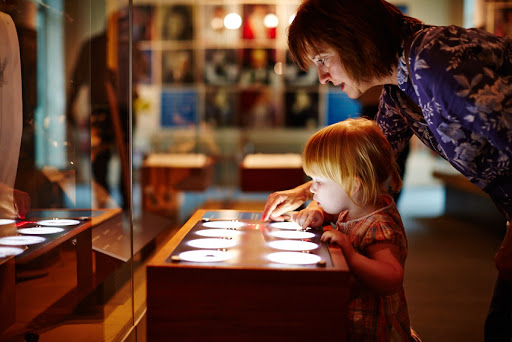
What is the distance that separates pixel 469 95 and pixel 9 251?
1.06 metres

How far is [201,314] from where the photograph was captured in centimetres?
96

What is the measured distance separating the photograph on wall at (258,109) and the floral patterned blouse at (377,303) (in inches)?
202

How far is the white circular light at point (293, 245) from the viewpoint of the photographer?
1.14m

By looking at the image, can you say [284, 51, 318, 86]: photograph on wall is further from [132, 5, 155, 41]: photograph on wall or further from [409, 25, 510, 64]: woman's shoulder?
[409, 25, 510, 64]: woman's shoulder

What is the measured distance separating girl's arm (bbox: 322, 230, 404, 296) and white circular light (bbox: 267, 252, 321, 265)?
0.37 feet

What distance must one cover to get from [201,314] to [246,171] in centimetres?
339

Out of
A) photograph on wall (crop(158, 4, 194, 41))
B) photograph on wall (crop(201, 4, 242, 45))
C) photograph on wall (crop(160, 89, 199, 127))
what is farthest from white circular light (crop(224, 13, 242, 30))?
photograph on wall (crop(160, 89, 199, 127))

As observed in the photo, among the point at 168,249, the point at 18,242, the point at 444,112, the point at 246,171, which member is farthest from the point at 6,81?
the point at 246,171

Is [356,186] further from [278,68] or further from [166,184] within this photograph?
[278,68]

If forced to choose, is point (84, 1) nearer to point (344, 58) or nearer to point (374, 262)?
point (344, 58)

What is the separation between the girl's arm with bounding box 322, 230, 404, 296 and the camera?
1118 mm

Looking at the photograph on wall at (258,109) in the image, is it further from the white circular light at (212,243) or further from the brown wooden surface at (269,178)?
the white circular light at (212,243)

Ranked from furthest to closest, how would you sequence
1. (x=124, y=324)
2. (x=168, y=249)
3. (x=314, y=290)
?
(x=124, y=324), (x=168, y=249), (x=314, y=290)

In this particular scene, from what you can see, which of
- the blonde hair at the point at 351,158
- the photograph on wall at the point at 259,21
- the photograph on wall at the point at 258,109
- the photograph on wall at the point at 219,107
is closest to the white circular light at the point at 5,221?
the blonde hair at the point at 351,158
